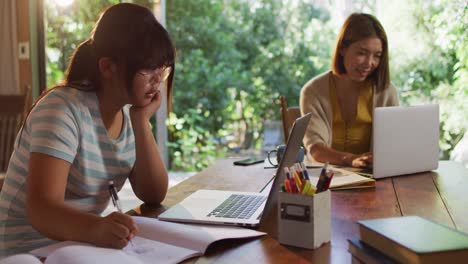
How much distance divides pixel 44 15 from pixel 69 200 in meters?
2.86

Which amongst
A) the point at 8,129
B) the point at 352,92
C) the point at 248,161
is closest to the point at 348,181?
the point at 248,161

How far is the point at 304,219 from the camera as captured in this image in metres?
0.99

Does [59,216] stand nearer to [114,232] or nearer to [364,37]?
[114,232]

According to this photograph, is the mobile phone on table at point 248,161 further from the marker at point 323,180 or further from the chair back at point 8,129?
the chair back at point 8,129

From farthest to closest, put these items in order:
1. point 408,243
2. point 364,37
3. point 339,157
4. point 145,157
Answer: point 364,37 < point 339,157 < point 145,157 < point 408,243

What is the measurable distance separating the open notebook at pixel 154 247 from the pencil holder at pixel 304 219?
9cm

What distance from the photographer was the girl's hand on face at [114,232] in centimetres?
95

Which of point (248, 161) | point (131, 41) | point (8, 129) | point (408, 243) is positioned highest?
point (131, 41)

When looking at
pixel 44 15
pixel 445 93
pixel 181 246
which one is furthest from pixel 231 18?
pixel 181 246

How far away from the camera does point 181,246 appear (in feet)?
3.26

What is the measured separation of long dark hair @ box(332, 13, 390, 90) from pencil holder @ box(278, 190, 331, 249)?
1.39 meters

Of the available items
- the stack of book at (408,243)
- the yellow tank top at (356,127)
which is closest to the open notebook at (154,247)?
the stack of book at (408,243)

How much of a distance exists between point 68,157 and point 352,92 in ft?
5.05

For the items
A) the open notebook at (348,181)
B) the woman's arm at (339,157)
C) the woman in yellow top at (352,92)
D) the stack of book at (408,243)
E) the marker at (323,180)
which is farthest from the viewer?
the woman in yellow top at (352,92)
